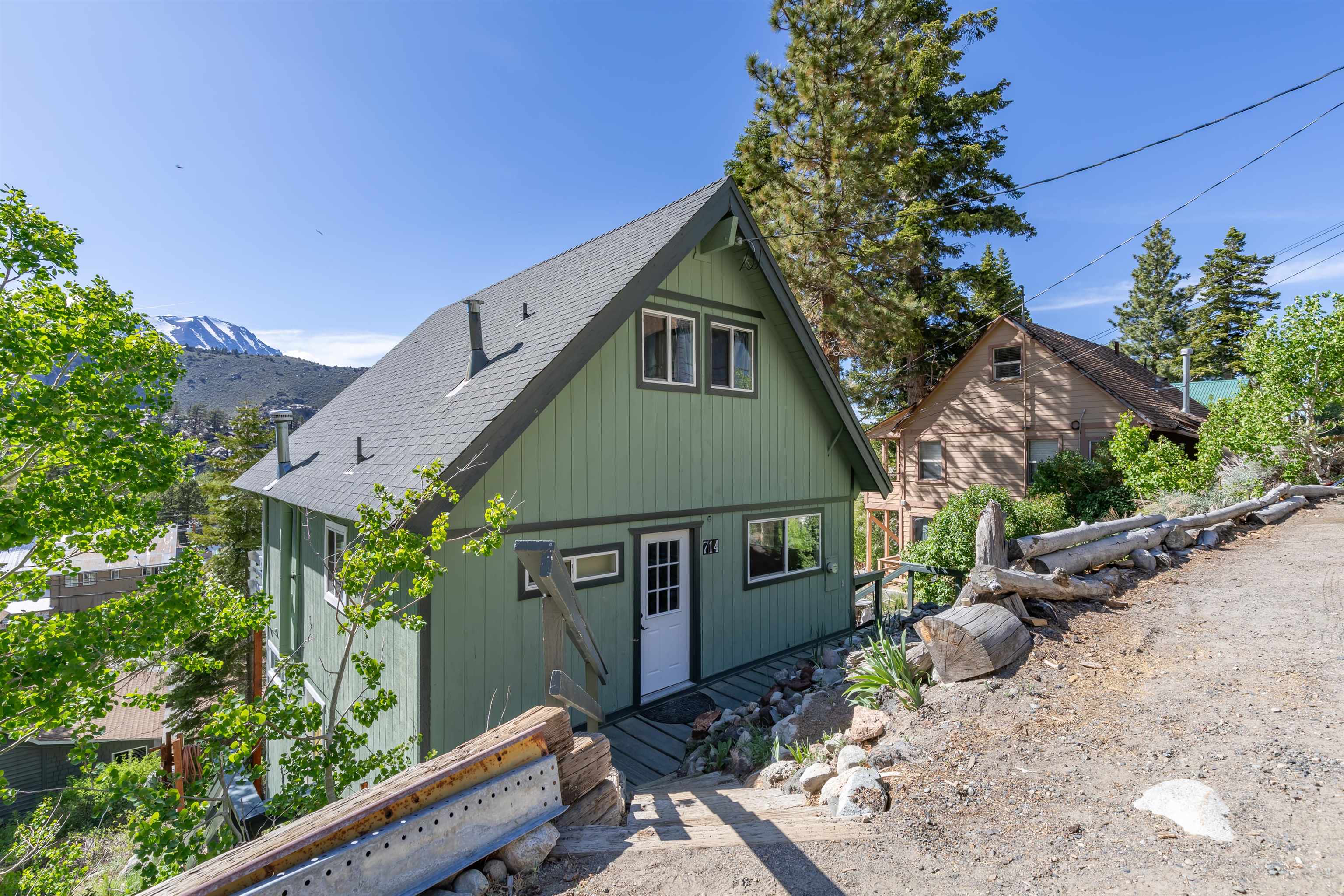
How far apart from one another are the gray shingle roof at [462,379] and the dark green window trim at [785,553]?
12.8 feet

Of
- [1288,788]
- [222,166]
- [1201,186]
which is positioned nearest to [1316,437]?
[1201,186]

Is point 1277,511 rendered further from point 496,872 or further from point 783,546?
point 496,872

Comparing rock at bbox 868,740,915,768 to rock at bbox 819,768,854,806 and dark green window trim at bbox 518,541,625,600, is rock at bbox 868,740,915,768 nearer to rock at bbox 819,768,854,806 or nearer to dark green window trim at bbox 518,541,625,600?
rock at bbox 819,768,854,806

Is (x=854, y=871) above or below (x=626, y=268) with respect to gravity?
below

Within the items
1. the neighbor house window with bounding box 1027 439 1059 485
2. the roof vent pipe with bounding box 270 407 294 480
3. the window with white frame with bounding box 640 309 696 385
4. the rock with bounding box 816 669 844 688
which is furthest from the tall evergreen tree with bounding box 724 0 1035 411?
the roof vent pipe with bounding box 270 407 294 480

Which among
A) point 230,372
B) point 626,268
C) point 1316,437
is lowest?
point 1316,437

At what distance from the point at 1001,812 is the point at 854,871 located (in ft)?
3.39

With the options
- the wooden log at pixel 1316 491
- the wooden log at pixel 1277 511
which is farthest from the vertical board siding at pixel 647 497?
the wooden log at pixel 1316 491

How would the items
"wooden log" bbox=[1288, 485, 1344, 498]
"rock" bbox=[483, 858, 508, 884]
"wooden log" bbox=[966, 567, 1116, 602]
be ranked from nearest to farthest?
"rock" bbox=[483, 858, 508, 884], "wooden log" bbox=[966, 567, 1116, 602], "wooden log" bbox=[1288, 485, 1344, 498]

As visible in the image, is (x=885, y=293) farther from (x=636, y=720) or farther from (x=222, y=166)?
(x=222, y=166)

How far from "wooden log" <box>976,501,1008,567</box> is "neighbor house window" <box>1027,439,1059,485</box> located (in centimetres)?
1529

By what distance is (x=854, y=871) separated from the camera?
271 centimetres

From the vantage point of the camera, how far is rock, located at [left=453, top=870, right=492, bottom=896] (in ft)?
8.12

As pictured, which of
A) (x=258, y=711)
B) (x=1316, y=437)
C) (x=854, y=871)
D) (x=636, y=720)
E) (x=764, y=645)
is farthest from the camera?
(x=1316, y=437)
